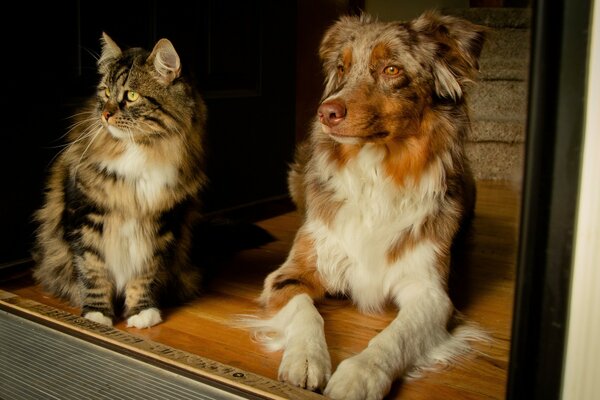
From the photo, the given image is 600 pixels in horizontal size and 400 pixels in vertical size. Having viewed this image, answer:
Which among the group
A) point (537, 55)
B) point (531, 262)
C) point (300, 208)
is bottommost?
point (300, 208)

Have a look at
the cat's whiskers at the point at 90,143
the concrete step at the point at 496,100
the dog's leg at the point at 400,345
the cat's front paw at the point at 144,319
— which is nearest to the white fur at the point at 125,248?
the cat's front paw at the point at 144,319

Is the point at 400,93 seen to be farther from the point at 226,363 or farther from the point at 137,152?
the point at 226,363

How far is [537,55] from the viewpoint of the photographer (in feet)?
3.43

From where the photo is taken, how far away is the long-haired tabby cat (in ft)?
6.53

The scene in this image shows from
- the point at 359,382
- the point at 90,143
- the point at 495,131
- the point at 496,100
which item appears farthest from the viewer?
the point at 496,100

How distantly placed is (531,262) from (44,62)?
2.16 m

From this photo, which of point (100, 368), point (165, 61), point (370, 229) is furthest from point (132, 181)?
point (370, 229)

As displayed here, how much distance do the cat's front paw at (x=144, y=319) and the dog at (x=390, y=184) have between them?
1.12 ft

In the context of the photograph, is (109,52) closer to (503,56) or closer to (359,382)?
(359,382)

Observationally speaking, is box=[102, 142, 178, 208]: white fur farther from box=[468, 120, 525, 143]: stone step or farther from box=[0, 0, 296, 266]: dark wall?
box=[468, 120, 525, 143]: stone step

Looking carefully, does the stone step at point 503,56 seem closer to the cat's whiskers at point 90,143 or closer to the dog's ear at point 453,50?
the dog's ear at point 453,50

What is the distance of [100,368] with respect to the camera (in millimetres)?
1690

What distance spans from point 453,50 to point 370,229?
0.68 m

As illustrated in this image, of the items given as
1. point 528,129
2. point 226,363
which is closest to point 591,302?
point 528,129
